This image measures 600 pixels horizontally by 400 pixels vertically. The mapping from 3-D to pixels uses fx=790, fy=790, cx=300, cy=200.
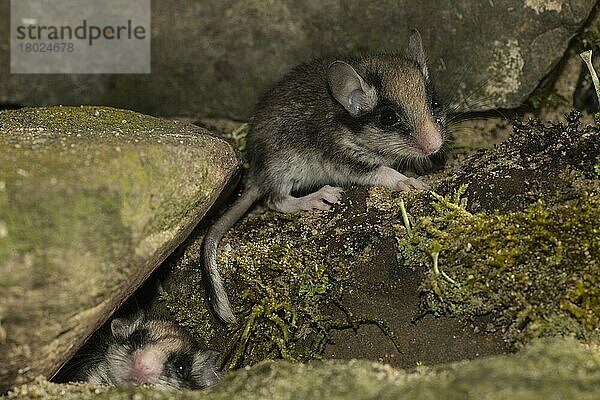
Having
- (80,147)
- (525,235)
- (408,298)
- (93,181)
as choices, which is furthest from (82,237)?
(525,235)

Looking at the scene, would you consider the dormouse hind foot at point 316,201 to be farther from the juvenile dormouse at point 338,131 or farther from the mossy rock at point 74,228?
the mossy rock at point 74,228

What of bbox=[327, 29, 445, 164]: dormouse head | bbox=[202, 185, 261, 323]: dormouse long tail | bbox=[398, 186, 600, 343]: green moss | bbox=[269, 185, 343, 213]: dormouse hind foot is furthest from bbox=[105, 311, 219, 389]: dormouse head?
bbox=[327, 29, 445, 164]: dormouse head

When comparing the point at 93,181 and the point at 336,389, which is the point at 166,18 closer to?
the point at 93,181

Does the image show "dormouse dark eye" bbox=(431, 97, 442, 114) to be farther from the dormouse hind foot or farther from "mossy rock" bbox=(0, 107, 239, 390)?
"mossy rock" bbox=(0, 107, 239, 390)

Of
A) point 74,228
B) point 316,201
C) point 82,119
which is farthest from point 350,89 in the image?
point 74,228

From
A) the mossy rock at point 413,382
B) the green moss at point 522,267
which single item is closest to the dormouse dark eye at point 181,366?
the mossy rock at point 413,382
